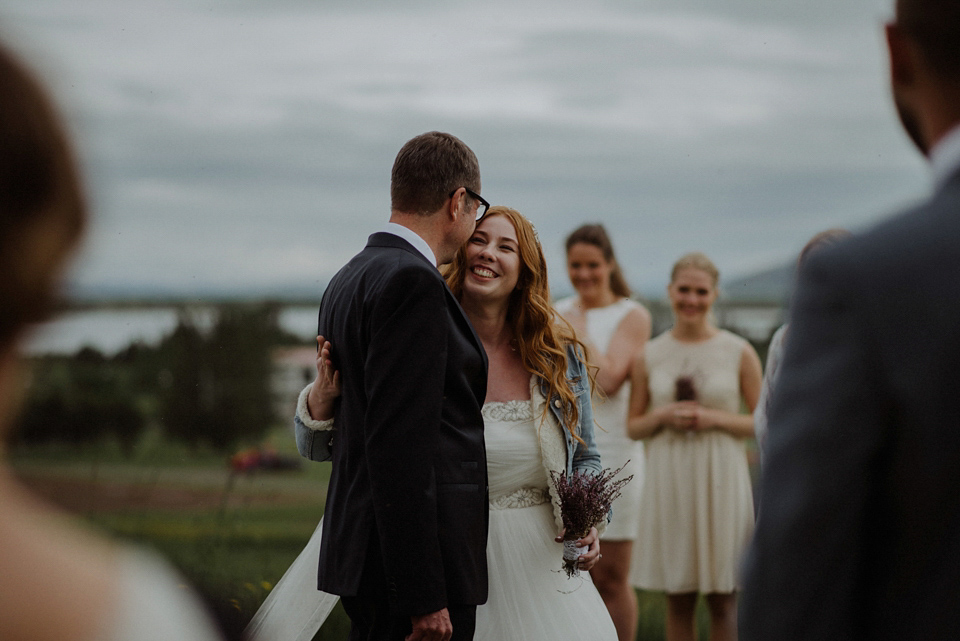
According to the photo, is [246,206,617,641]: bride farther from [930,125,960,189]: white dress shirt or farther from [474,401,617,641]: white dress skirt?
[930,125,960,189]: white dress shirt

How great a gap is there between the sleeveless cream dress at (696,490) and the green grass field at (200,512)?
29.3 inches

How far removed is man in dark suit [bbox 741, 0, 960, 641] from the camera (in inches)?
44.8

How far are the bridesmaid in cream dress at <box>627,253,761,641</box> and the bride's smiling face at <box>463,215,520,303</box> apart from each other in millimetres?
1888

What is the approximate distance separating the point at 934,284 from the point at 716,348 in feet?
13.6

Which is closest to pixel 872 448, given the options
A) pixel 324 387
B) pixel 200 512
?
pixel 324 387

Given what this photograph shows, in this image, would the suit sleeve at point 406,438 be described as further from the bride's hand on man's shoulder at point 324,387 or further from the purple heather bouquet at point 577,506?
the purple heather bouquet at point 577,506

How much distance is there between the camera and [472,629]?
2.78m

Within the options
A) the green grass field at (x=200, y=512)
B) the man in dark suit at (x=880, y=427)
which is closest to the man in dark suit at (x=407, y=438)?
the man in dark suit at (x=880, y=427)

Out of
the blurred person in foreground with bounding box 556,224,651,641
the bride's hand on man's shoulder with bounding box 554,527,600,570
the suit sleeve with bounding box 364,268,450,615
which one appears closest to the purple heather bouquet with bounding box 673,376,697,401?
the blurred person in foreground with bounding box 556,224,651,641

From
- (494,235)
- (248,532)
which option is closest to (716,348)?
(494,235)

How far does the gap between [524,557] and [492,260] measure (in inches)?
44.0

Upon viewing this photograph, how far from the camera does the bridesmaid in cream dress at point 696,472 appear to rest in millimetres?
5031

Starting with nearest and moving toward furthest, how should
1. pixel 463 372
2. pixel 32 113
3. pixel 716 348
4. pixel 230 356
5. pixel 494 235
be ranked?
pixel 32 113, pixel 463 372, pixel 494 235, pixel 716 348, pixel 230 356

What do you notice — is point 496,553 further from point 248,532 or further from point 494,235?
point 248,532
